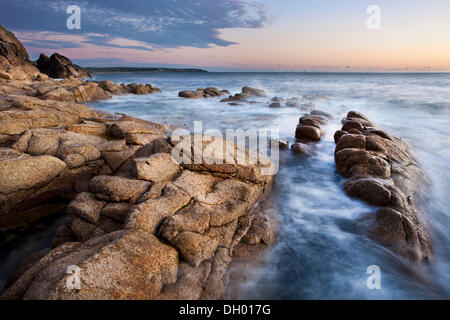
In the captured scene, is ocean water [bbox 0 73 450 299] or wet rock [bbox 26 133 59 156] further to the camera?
wet rock [bbox 26 133 59 156]

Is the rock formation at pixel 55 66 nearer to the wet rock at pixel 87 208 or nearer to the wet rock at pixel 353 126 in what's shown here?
the wet rock at pixel 353 126

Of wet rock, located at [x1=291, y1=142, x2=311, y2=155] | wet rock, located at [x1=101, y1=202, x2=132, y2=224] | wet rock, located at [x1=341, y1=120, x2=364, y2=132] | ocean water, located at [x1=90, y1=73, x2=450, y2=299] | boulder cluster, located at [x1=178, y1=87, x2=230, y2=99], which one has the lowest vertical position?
ocean water, located at [x1=90, y1=73, x2=450, y2=299]

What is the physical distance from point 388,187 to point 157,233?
4.80 meters

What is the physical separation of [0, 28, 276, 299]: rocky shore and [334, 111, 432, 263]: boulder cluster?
1968mm

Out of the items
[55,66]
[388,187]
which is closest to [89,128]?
[388,187]

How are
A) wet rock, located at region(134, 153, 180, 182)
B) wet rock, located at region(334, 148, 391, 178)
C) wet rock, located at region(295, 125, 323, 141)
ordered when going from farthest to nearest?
wet rock, located at region(295, 125, 323, 141)
wet rock, located at region(334, 148, 391, 178)
wet rock, located at region(134, 153, 180, 182)

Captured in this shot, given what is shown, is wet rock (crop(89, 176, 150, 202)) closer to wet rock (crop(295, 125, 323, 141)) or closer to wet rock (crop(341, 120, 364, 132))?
wet rock (crop(295, 125, 323, 141))

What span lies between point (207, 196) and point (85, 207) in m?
1.96

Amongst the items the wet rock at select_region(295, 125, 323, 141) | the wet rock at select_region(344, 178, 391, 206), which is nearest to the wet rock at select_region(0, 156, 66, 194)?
the wet rock at select_region(344, 178, 391, 206)

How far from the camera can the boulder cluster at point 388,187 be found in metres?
4.03

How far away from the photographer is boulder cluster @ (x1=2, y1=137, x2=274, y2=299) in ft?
8.35

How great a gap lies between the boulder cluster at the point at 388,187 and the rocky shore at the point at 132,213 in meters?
1.97

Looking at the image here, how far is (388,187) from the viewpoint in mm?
5031
